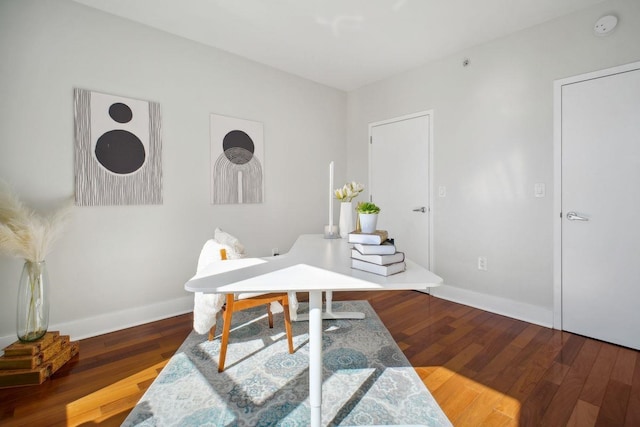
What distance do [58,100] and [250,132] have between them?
1.55 m

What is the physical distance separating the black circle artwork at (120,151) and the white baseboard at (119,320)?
1164 millimetres

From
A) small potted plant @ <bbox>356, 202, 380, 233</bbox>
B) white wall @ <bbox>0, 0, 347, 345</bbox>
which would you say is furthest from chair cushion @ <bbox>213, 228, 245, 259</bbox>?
white wall @ <bbox>0, 0, 347, 345</bbox>

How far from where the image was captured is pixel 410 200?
355 centimetres

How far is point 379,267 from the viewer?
1146 mm

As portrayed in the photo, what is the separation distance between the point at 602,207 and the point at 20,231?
3.96 meters

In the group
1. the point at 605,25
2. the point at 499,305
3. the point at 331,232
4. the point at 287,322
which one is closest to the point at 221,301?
the point at 287,322

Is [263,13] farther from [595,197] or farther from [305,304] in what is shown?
[595,197]

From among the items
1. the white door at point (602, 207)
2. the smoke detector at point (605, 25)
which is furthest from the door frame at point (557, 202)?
the smoke detector at point (605, 25)

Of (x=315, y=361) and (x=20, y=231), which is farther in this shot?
(x=20, y=231)

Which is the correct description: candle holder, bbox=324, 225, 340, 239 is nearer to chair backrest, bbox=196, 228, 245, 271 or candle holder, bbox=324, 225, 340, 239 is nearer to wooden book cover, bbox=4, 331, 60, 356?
chair backrest, bbox=196, 228, 245, 271

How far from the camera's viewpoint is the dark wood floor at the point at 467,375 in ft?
4.95

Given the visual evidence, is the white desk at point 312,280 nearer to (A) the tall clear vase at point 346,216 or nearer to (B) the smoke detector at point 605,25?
(A) the tall clear vase at point 346,216

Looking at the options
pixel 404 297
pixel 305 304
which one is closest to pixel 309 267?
pixel 305 304

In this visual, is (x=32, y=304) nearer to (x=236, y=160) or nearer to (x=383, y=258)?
(x=236, y=160)
